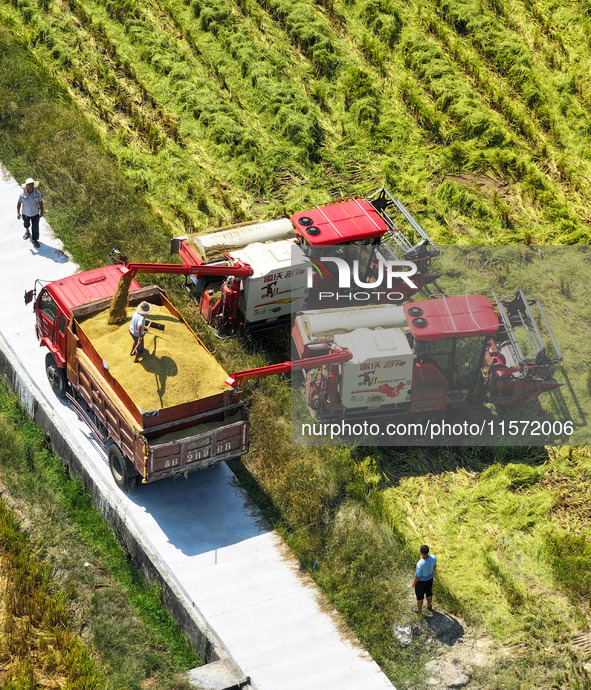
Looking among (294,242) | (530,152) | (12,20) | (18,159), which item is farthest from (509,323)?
(12,20)

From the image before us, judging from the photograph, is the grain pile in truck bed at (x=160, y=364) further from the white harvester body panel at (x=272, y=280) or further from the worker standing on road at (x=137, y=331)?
the white harvester body panel at (x=272, y=280)

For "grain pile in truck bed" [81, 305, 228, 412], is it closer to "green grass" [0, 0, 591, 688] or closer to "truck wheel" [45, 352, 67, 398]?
"truck wheel" [45, 352, 67, 398]

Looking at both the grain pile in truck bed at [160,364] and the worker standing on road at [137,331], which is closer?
the grain pile in truck bed at [160,364]

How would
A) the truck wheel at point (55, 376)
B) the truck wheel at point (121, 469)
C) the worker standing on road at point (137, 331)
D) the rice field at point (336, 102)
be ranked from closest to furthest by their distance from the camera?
the worker standing on road at point (137, 331)
the truck wheel at point (121, 469)
the truck wheel at point (55, 376)
the rice field at point (336, 102)

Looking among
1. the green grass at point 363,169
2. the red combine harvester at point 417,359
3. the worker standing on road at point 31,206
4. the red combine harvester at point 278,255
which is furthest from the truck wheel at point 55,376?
the red combine harvester at point 417,359

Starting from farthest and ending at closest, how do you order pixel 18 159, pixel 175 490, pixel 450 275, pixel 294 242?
1. pixel 18 159
2. pixel 450 275
3. pixel 294 242
4. pixel 175 490

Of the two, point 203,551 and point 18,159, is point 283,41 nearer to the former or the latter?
point 18,159
